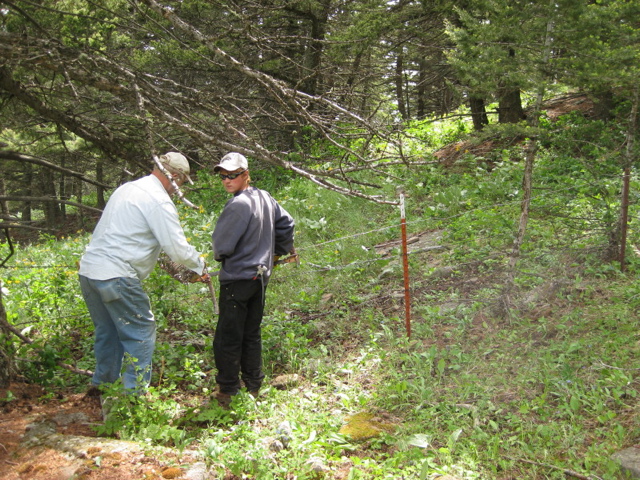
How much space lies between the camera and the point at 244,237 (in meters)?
4.18

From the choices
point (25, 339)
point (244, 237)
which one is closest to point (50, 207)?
point (25, 339)

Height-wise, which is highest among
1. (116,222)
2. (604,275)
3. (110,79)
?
(110,79)

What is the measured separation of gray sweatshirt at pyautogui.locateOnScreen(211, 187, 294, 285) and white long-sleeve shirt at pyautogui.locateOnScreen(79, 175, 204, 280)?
34 cm

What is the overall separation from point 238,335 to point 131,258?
1.05m

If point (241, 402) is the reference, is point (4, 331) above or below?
above

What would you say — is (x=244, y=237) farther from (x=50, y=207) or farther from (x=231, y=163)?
(x=50, y=207)

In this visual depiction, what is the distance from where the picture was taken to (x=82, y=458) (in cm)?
310

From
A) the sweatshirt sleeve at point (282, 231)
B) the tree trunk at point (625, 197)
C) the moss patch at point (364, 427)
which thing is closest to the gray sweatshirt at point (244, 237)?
the sweatshirt sleeve at point (282, 231)

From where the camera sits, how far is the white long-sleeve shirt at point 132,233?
3789 millimetres

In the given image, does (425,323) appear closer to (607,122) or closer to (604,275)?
(604,275)

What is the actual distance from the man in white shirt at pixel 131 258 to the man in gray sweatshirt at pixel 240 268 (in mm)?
321

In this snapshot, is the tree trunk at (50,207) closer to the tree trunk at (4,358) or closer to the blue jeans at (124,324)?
the tree trunk at (4,358)

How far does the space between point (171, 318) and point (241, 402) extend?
2236 mm

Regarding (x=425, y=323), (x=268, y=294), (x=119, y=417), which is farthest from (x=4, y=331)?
(x=425, y=323)
